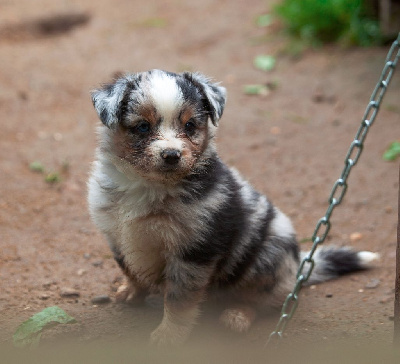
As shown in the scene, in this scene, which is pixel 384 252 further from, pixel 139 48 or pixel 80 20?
pixel 80 20

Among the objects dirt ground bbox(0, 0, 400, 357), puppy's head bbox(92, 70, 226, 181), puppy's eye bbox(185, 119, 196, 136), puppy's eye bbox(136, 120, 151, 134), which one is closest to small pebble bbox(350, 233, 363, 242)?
dirt ground bbox(0, 0, 400, 357)

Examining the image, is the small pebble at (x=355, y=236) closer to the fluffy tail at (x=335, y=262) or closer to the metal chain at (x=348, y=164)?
the fluffy tail at (x=335, y=262)

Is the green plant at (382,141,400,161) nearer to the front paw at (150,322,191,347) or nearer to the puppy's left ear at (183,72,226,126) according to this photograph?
the puppy's left ear at (183,72,226,126)

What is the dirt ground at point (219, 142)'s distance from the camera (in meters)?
4.44

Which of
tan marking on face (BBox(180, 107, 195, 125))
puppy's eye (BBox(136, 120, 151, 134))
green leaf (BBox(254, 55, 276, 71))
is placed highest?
tan marking on face (BBox(180, 107, 195, 125))

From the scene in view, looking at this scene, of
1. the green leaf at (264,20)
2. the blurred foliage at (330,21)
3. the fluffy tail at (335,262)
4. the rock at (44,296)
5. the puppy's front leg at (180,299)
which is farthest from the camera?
the green leaf at (264,20)

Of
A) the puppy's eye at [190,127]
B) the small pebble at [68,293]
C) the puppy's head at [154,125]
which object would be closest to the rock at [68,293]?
the small pebble at [68,293]

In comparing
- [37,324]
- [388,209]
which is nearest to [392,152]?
[388,209]

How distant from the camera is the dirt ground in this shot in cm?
444

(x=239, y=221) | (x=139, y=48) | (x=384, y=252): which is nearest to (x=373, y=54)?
(x=139, y=48)

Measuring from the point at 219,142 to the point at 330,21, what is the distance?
2990 mm

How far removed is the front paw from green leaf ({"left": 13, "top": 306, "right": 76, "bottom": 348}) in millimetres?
611

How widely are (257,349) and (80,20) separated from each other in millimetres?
7846

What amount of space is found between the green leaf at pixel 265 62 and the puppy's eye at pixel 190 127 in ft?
16.6
